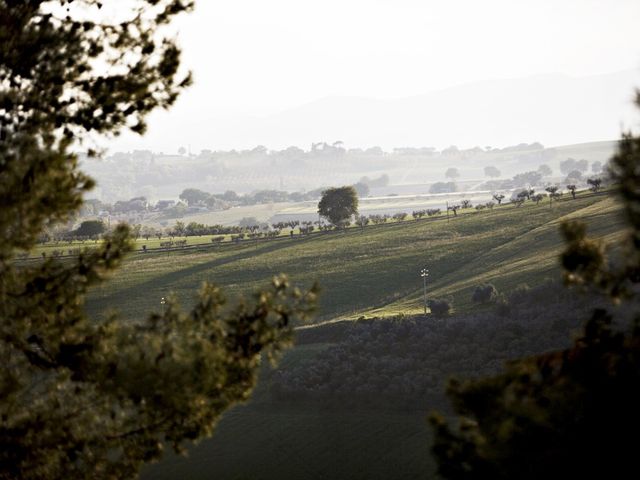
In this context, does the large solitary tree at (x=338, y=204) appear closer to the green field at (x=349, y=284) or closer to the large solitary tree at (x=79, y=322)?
the green field at (x=349, y=284)

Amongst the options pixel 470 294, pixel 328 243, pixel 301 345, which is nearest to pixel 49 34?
pixel 301 345

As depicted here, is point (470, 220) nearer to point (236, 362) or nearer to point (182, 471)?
point (182, 471)

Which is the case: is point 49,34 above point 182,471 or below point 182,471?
above

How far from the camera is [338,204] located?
112m

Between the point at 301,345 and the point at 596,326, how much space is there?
4573 cm

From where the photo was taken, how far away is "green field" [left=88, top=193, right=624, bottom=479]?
3906 cm

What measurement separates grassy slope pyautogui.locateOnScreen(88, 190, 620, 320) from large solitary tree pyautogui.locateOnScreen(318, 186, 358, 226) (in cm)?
1041

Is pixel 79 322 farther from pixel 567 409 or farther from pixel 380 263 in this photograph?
pixel 380 263

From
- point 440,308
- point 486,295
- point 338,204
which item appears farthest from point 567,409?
point 338,204

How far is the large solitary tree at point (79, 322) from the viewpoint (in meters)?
14.8

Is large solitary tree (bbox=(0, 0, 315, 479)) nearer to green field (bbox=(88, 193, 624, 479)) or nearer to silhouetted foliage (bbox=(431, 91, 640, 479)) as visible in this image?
silhouetted foliage (bbox=(431, 91, 640, 479))

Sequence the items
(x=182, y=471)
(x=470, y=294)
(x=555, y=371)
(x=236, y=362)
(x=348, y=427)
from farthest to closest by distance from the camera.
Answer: (x=470, y=294) < (x=348, y=427) < (x=182, y=471) < (x=236, y=362) < (x=555, y=371)

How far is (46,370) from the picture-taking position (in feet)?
52.7

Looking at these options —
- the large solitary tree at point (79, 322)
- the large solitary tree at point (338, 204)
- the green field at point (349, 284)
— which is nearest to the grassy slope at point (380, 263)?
the green field at point (349, 284)
